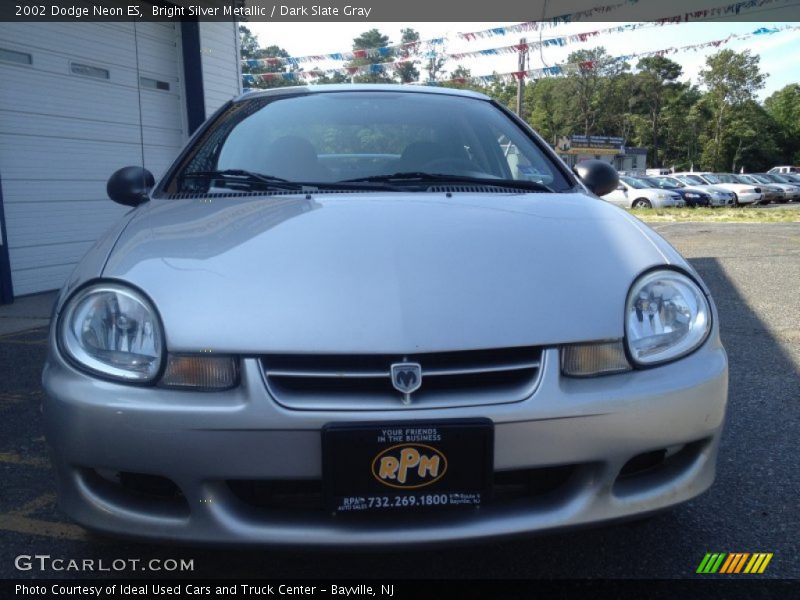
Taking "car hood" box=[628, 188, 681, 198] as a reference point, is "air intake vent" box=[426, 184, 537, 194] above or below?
above

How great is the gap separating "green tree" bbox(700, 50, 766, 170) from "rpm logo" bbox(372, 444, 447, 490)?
6145 cm

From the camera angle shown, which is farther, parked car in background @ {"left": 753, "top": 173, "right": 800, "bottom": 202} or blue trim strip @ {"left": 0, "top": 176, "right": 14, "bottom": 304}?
parked car in background @ {"left": 753, "top": 173, "right": 800, "bottom": 202}

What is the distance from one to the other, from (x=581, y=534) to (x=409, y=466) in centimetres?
82

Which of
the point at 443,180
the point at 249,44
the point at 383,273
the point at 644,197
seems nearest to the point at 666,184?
the point at 644,197

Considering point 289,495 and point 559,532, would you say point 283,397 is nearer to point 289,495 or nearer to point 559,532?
point 289,495

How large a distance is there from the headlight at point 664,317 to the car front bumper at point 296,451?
0.20ft

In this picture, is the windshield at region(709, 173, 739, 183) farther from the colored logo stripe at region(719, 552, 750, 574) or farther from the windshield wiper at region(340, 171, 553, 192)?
the colored logo stripe at region(719, 552, 750, 574)

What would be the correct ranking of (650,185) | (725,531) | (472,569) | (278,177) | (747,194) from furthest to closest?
(747,194) < (650,185) < (278,177) < (725,531) < (472,569)

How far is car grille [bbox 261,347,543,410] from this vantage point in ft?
4.51

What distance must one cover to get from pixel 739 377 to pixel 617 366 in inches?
88.2

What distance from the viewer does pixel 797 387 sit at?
3.20 m

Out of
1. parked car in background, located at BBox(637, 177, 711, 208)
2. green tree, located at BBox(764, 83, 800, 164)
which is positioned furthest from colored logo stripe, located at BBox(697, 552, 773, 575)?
green tree, located at BBox(764, 83, 800, 164)

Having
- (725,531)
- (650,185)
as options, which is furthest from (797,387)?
(650,185)

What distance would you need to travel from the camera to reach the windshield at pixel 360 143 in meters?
2.35
